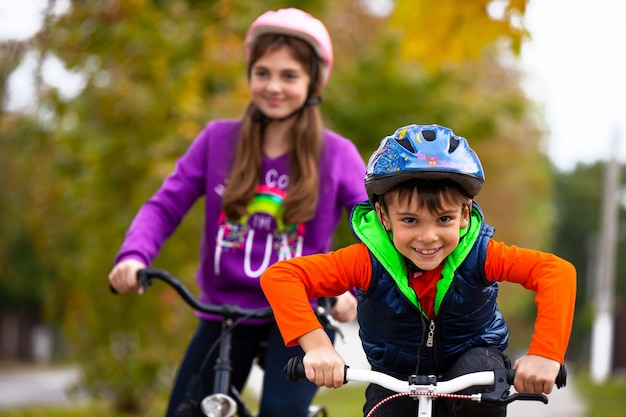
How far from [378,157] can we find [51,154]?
32.2ft

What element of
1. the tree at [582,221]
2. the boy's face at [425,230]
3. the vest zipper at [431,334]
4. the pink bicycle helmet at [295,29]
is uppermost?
the tree at [582,221]

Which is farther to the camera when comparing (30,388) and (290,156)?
(30,388)

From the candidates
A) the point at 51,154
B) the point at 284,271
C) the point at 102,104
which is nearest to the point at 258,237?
the point at 284,271

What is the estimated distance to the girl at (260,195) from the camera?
12.2 feet

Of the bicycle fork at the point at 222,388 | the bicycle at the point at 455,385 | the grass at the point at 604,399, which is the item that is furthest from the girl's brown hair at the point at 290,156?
the grass at the point at 604,399

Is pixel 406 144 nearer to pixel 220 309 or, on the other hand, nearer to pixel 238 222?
pixel 220 309

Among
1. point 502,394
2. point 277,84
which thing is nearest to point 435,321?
point 502,394

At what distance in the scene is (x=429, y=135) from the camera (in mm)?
2783

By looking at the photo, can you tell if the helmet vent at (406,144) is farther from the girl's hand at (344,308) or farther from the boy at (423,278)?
the girl's hand at (344,308)

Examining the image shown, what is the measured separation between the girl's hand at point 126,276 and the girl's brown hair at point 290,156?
0.47 m

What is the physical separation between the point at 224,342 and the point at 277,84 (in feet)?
3.93

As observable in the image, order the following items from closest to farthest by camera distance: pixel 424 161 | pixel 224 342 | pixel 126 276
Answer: pixel 424 161
pixel 224 342
pixel 126 276

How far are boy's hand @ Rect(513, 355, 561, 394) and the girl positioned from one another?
1228 millimetres

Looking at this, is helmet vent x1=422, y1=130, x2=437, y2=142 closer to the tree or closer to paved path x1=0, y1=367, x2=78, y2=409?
paved path x1=0, y1=367, x2=78, y2=409
